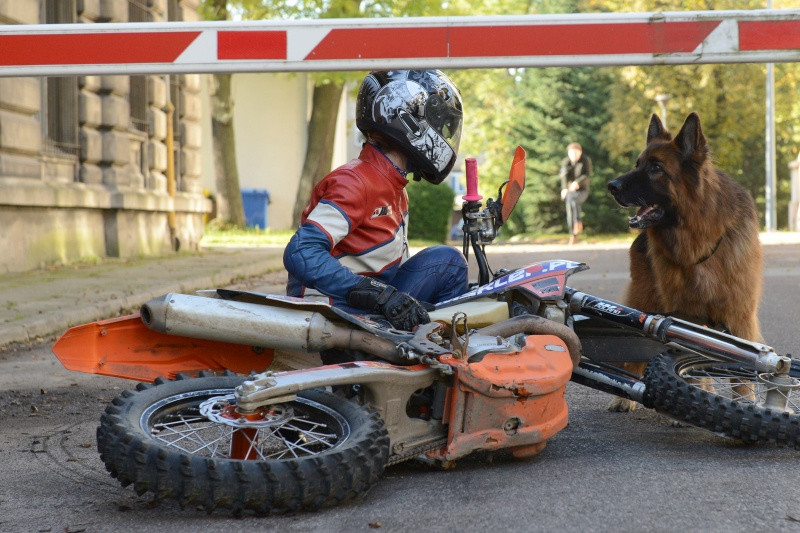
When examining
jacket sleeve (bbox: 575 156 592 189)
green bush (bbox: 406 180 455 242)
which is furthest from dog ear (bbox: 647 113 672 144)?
green bush (bbox: 406 180 455 242)

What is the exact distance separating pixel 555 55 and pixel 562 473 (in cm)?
215

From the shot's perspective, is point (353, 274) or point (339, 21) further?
point (339, 21)

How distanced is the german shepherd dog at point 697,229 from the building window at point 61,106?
35.5ft

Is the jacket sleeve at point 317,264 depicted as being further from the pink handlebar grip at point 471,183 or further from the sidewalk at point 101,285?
the sidewalk at point 101,285

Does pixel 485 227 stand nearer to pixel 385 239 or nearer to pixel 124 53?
pixel 385 239

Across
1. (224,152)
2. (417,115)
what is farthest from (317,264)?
(224,152)

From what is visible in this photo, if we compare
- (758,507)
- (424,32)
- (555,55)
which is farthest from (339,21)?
(758,507)

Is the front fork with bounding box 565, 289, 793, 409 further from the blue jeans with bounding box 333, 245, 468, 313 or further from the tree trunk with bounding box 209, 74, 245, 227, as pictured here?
the tree trunk with bounding box 209, 74, 245, 227

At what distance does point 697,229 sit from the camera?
202 inches

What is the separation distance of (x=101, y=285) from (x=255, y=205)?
27155 millimetres

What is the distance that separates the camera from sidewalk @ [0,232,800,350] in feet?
26.9

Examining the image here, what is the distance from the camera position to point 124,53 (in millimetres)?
5086

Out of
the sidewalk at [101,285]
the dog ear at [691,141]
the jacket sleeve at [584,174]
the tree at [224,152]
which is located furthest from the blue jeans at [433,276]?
the tree at [224,152]

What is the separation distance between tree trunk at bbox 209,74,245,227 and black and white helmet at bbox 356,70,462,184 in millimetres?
22048
